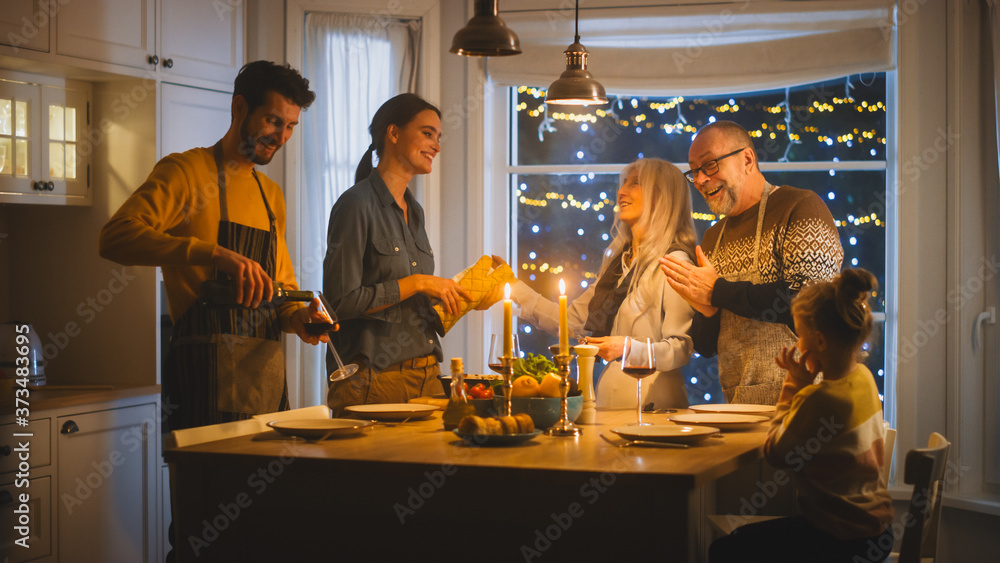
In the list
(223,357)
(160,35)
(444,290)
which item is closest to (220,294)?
(223,357)

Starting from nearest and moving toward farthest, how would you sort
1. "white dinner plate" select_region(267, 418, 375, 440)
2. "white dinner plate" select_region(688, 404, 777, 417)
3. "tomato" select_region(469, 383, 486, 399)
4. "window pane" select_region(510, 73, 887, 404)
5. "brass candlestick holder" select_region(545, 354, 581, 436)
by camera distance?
1. "white dinner plate" select_region(267, 418, 375, 440)
2. "brass candlestick holder" select_region(545, 354, 581, 436)
3. "tomato" select_region(469, 383, 486, 399)
4. "white dinner plate" select_region(688, 404, 777, 417)
5. "window pane" select_region(510, 73, 887, 404)

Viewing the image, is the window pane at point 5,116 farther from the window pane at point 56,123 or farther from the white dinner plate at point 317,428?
the white dinner plate at point 317,428

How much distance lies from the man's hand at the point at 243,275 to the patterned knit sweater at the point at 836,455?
53.9 inches

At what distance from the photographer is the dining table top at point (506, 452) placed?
1.75 m

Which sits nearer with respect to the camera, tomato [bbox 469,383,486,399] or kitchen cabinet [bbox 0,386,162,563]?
tomato [bbox 469,383,486,399]

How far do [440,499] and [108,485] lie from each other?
2114 millimetres

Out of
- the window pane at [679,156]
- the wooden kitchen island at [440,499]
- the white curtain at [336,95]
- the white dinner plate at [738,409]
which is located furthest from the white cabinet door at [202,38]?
the white dinner plate at [738,409]

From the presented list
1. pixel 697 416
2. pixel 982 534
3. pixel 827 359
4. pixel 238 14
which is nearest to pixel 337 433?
pixel 697 416

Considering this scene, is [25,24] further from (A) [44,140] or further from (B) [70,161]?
(B) [70,161]

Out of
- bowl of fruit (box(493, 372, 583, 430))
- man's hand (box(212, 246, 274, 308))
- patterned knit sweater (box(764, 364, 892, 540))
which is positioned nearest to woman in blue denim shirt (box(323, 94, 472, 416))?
man's hand (box(212, 246, 274, 308))

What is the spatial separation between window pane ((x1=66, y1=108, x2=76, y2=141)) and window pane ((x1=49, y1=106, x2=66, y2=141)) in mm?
24

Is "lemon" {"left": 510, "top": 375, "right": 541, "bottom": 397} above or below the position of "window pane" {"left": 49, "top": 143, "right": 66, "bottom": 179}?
below

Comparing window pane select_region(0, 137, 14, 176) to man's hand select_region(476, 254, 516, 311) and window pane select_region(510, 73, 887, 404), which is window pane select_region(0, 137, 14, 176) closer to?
man's hand select_region(476, 254, 516, 311)

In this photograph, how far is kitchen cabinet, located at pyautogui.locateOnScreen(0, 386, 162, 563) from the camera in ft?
10.1
